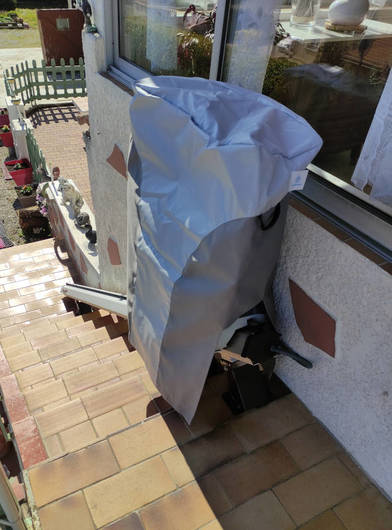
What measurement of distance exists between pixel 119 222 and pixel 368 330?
10.9ft

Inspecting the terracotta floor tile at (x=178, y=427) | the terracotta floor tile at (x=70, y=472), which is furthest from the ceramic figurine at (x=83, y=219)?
the terracotta floor tile at (x=70, y=472)

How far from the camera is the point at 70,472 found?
2223 mm

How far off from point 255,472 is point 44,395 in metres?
1.72

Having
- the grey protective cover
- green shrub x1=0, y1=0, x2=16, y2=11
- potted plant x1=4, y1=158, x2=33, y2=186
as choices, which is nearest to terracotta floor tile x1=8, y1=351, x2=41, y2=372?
the grey protective cover

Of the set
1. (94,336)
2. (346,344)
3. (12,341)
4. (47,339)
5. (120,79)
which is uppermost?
(120,79)

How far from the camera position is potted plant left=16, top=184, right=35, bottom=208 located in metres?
9.86

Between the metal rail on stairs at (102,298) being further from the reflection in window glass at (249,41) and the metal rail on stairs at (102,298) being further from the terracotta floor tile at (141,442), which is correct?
the reflection in window glass at (249,41)

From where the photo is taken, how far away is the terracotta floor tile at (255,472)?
7.22ft

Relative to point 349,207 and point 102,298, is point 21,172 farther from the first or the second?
point 349,207

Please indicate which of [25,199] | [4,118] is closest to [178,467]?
[25,199]

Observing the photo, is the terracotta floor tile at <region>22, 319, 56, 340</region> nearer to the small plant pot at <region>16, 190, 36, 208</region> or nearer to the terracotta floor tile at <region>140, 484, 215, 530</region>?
the terracotta floor tile at <region>140, 484, 215, 530</region>

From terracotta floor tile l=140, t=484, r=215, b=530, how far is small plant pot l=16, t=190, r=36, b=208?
9024mm

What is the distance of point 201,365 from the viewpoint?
2.02m

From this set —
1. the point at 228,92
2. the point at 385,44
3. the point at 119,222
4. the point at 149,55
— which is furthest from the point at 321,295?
the point at 119,222
